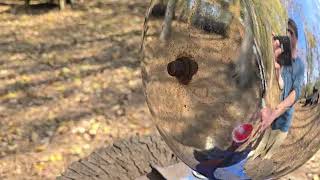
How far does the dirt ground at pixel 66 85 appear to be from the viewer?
11.6 feet

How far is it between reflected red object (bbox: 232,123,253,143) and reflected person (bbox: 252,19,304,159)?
0.13 feet

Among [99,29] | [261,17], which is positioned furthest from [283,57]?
[99,29]

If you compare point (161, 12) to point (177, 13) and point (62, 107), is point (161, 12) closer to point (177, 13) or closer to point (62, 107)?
point (177, 13)

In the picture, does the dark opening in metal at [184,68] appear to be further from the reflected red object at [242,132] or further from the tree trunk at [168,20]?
the reflected red object at [242,132]

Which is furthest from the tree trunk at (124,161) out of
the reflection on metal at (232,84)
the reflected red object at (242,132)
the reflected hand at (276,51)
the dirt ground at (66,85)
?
the reflected hand at (276,51)

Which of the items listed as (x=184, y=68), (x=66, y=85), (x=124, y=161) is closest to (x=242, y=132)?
(x=184, y=68)

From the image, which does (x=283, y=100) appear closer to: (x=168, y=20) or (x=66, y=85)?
(x=168, y=20)

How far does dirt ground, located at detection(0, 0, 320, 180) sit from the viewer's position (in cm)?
353

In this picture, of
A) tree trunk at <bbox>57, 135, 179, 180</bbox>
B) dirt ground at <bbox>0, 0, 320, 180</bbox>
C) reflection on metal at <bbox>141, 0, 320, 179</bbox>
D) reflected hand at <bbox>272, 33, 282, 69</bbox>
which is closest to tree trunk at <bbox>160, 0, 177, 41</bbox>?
reflection on metal at <bbox>141, 0, 320, 179</bbox>

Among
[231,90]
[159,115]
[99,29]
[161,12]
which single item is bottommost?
[99,29]

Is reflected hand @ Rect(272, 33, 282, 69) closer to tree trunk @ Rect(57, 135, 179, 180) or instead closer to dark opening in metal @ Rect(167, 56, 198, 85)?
dark opening in metal @ Rect(167, 56, 198, 85)

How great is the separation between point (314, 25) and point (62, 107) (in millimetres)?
2688

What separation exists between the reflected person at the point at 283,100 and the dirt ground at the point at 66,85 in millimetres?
954

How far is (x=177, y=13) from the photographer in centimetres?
159
